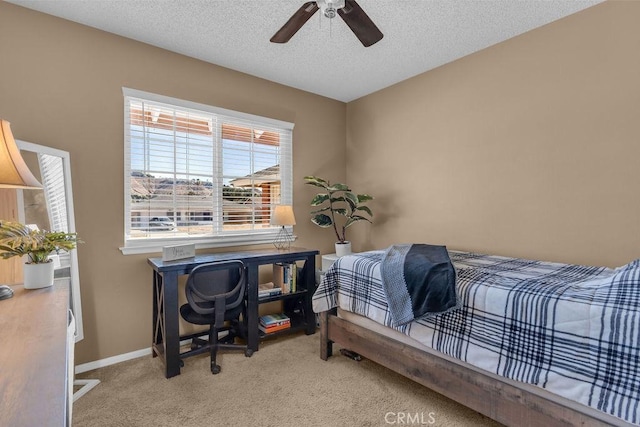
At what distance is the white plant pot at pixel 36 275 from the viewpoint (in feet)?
5.37

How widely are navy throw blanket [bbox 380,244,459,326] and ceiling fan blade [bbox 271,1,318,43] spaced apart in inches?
61.9

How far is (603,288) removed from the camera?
4.78 ft

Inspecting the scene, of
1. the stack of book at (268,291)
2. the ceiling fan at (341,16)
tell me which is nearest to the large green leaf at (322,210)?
the stack of book at (268,291)

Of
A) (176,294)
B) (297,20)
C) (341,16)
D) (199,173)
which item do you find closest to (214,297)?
(176,294)

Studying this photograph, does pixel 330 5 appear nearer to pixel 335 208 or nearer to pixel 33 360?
pixel 33 360

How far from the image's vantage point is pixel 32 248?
1.64 m

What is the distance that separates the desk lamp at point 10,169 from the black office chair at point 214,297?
107 centimetres

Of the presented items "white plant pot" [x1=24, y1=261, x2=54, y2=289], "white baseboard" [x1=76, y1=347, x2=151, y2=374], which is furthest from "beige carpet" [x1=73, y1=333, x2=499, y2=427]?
"white plant pot" [x1=24, y1=261, x2=54, y2=289]

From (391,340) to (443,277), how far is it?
0.61 metres

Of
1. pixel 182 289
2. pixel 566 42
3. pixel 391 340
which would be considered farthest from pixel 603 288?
pixel 182 289

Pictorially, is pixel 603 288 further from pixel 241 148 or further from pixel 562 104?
pixel 241 148

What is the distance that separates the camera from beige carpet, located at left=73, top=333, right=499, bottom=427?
1.91 metres

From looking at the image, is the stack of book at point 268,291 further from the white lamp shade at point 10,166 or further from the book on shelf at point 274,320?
the white lamp shade at point 10,166

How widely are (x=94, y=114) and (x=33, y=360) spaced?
7.38 ft
